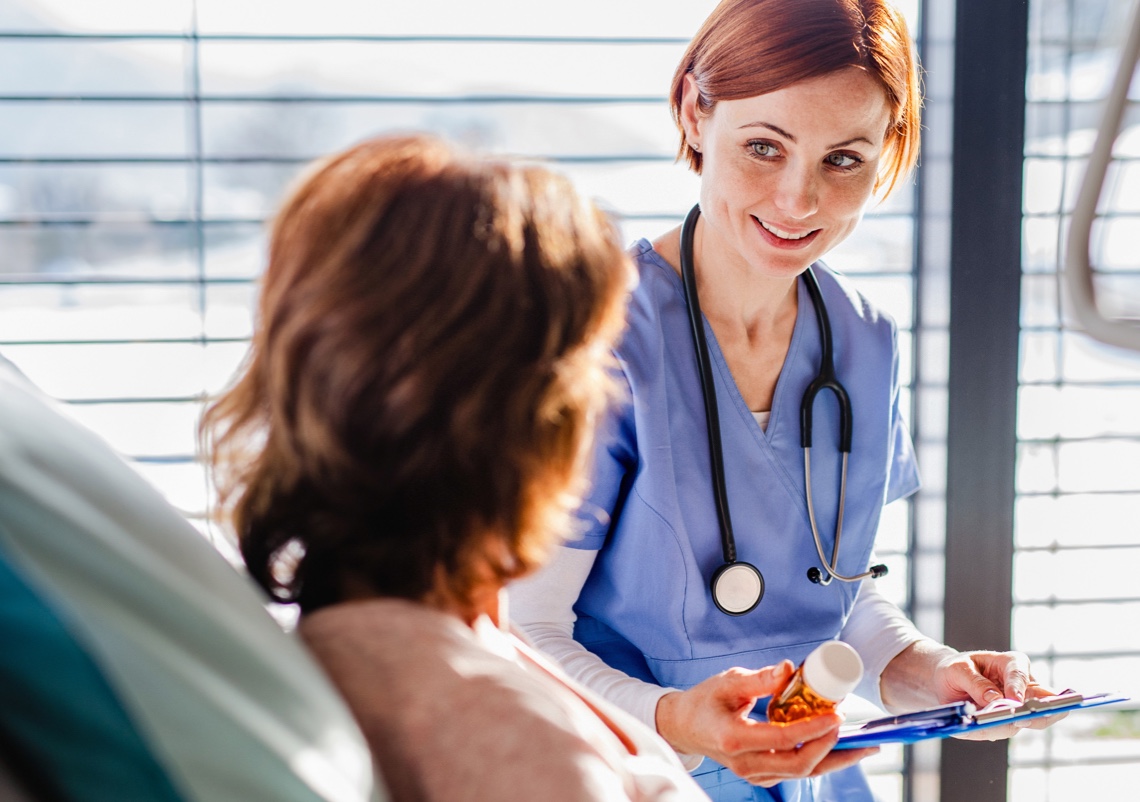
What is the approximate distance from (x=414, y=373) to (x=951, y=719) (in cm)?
80

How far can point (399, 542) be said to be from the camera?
27.4 inches

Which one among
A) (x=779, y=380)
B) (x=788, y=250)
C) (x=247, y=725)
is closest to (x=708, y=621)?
(x=779, y=380)

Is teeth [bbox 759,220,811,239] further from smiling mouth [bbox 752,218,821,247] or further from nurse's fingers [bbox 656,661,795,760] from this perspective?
nurse's fingers [bbox 656,661,795,760]

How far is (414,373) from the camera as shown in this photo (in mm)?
652

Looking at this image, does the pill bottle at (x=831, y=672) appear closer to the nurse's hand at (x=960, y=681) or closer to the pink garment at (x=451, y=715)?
the pink garment at (x=451, y=715)

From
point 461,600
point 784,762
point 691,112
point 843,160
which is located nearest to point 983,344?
point 843,160

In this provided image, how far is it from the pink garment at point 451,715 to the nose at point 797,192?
85 cm

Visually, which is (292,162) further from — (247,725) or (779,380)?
(247,725)

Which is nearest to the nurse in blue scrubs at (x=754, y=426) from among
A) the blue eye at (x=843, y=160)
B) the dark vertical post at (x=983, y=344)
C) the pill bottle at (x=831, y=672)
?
the blue eye at (x=843, y=160)

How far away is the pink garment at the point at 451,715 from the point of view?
Result: 59cm

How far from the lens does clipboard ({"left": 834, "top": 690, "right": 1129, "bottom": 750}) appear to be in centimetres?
107

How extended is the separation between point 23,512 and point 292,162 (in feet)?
5.53

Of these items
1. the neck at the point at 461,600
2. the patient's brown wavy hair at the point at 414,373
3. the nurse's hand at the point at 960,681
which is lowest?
the nurse's hand at the point at 960,681

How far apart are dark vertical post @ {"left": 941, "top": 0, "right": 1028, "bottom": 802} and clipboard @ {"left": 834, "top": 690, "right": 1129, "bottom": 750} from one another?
2.68 feet
